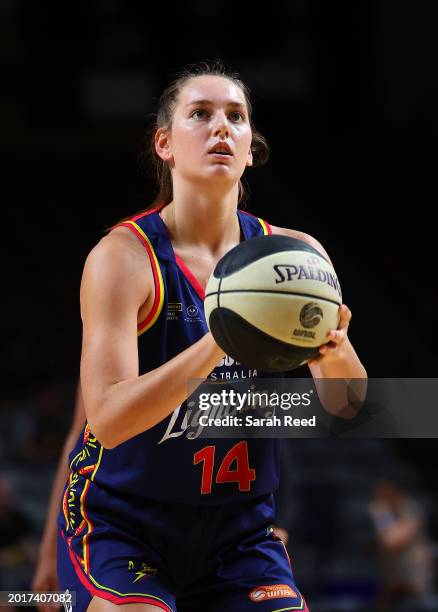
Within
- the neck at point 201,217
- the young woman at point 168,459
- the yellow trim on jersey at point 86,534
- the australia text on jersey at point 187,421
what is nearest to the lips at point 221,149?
the young woman at point 168,459

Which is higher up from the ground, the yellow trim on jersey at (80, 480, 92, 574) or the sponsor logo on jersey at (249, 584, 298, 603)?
the yellow trim on jersey at (80, 480, 92, 574)

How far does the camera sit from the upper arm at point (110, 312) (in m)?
2.45

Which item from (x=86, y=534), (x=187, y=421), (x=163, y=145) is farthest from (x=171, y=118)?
(x=86, y=534)

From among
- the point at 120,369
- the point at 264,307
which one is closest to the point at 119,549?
the point at 120,369

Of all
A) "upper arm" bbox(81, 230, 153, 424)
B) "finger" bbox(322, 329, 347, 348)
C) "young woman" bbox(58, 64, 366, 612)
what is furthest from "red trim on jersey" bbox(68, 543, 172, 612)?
"finger" bbox(322, 329, 347, 348)

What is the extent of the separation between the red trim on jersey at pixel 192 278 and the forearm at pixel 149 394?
1.49 ft

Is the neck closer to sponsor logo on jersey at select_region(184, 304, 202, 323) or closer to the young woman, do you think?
the young woman

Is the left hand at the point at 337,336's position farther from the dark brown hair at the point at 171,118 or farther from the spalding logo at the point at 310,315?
the dark brown hair at the point at 171,118

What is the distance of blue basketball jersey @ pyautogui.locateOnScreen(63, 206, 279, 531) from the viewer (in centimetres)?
265

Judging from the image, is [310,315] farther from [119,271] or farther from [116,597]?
[116,597]

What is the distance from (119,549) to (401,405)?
215cm

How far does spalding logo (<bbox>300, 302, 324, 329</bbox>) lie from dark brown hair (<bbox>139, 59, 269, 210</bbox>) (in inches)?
36.5

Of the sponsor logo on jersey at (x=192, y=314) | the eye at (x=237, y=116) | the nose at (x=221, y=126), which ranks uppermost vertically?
the eye at (x=237, y=116)

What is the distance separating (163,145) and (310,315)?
1.00 meters
